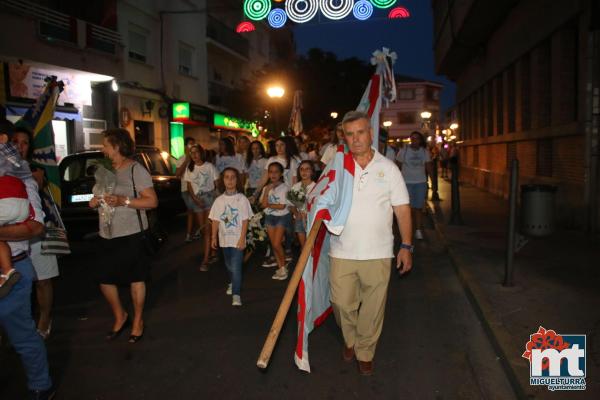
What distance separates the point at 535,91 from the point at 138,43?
45.0ft

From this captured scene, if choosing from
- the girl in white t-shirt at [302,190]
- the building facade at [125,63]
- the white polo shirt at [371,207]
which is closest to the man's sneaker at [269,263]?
the girl in white t-shirt at [302,190]

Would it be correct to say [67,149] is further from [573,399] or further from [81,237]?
[573,399]

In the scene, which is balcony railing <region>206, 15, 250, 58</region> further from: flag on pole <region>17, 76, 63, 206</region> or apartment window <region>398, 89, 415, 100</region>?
apartment window <region>398, 89, 415, 100</region>

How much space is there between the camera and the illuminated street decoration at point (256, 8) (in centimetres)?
1535

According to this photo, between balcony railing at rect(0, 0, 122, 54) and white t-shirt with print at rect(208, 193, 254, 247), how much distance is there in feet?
32.1

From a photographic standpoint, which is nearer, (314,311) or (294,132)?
(314,311)

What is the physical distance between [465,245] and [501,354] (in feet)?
15.2

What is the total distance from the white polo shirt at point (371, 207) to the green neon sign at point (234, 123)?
70.8 feet

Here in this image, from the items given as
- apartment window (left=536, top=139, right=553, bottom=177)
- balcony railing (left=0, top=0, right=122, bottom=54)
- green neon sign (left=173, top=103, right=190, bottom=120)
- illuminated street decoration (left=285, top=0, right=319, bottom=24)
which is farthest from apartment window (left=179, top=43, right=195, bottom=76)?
apartment window (left=536, top=139, right=553, bottom=177)

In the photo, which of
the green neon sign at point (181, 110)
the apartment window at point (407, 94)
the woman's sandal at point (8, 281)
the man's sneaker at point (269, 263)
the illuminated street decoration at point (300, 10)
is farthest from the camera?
the apartment window at point (407, 94)

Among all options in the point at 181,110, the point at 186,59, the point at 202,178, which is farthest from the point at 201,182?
the point at 186,59

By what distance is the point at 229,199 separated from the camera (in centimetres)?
601

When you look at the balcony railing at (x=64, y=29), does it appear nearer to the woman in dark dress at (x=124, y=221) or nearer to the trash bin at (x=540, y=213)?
the woman in dark dress at (x=124, y=221)

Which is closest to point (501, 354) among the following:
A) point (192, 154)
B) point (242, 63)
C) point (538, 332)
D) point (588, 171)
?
point (538, 332)
